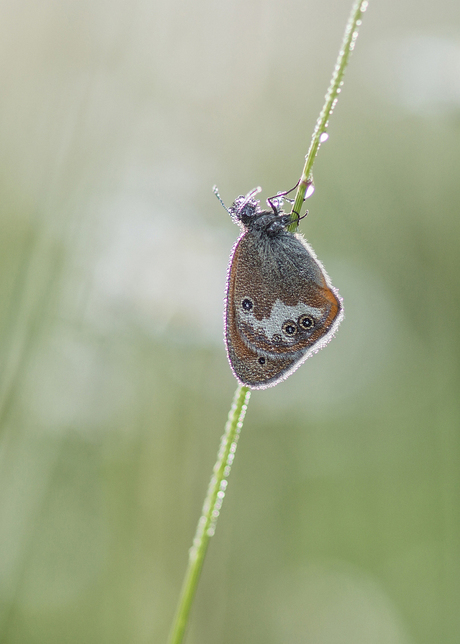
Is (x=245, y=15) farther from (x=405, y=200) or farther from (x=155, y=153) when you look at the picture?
(x=405, y=200)

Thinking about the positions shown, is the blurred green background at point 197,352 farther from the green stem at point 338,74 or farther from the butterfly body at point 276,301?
the green stem at point 338,74

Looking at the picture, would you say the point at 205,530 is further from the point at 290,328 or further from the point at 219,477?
the point at 290,328

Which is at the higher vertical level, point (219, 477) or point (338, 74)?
point (338, 74)

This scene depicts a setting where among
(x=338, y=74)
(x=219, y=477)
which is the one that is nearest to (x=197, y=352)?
(x=219, y=477)

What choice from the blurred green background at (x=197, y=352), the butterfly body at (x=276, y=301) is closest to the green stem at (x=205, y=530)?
the butterfly body at (x=276, y=301)

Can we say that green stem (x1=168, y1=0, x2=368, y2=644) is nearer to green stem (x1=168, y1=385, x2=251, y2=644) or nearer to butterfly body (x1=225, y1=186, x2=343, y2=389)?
green stem (x1=168, y1=385, x2=251, y2=644)

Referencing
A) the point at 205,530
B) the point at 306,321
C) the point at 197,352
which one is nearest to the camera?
the point at 205,530
